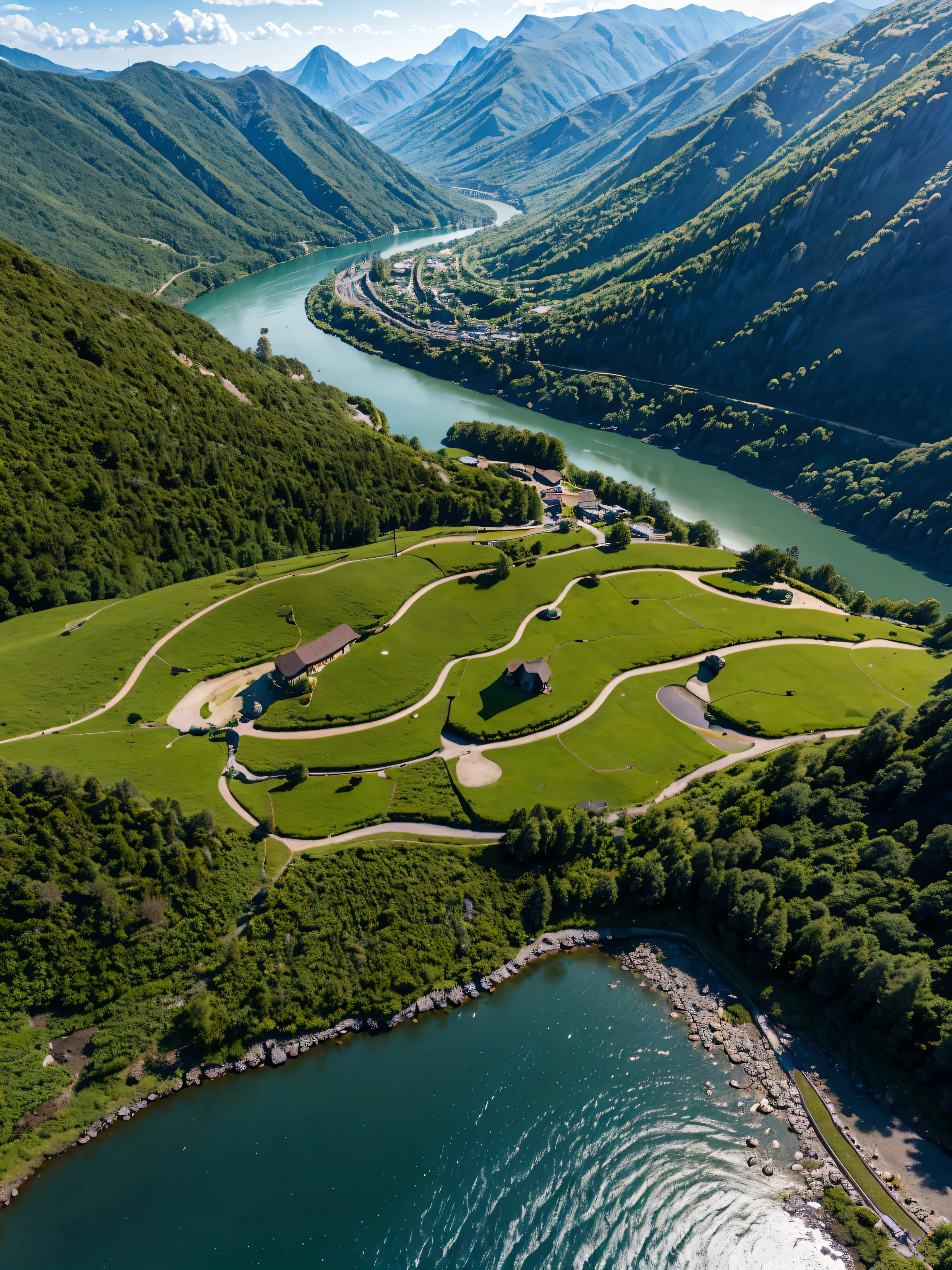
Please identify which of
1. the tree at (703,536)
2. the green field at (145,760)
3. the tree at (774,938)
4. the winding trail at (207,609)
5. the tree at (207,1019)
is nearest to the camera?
the tree at (207,1019)

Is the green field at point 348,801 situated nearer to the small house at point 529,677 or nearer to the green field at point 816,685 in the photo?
the small house at point 529,677

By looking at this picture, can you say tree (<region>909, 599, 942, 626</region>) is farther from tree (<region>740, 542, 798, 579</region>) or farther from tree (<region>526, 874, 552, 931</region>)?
tree (<region>526, 874, 552, 931</region>)

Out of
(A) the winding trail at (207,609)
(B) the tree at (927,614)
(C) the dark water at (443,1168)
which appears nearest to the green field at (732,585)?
(A) the winding trail at (207,609)

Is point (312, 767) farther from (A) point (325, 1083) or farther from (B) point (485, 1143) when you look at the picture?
(B) point (485, 1143)

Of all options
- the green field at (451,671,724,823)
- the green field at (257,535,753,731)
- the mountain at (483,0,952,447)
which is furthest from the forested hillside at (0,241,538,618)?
the mountain at (483,0,952,447)

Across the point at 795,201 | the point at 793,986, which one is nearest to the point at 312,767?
the point at 793,986
